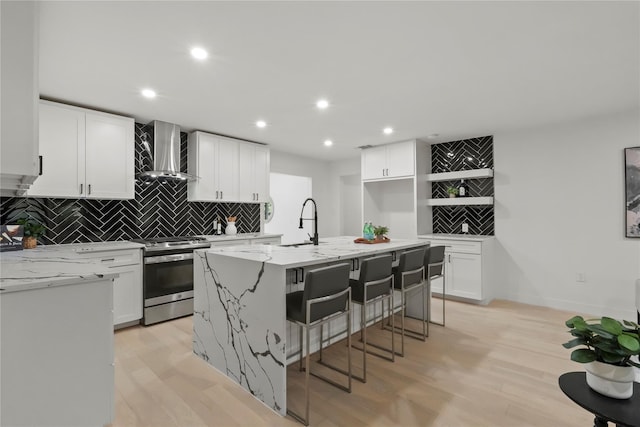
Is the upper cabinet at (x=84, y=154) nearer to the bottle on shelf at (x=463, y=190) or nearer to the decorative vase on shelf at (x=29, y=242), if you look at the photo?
the decorative vase on shelf at (x=29, y=242)

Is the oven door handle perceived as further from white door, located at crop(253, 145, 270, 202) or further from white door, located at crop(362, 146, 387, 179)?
white door, located at crop(362, 146, 387, 179)

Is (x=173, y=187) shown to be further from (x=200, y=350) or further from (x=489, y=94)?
(x=489, y=94)

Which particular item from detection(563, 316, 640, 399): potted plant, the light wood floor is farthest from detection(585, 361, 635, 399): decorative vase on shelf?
the light wood floor

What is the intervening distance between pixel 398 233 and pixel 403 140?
1.73 metres

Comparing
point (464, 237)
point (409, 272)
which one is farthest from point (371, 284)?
point (464, 237)

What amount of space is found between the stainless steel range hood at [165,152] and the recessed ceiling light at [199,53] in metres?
1.94

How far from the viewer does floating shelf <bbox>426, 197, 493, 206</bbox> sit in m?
4.57

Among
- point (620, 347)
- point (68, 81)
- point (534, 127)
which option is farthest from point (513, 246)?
point (68, 81)

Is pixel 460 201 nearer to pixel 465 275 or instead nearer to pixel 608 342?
pixel 465 275

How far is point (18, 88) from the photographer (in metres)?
1.49

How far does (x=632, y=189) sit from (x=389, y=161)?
3024mm

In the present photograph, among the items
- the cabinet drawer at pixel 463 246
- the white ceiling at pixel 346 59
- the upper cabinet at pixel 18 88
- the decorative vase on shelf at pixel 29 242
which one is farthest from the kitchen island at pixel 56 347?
the cabinet drawer at pixel 463 246

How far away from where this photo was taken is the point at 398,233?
576 centimetres

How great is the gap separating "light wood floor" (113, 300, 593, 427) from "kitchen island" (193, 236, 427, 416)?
0.12m
